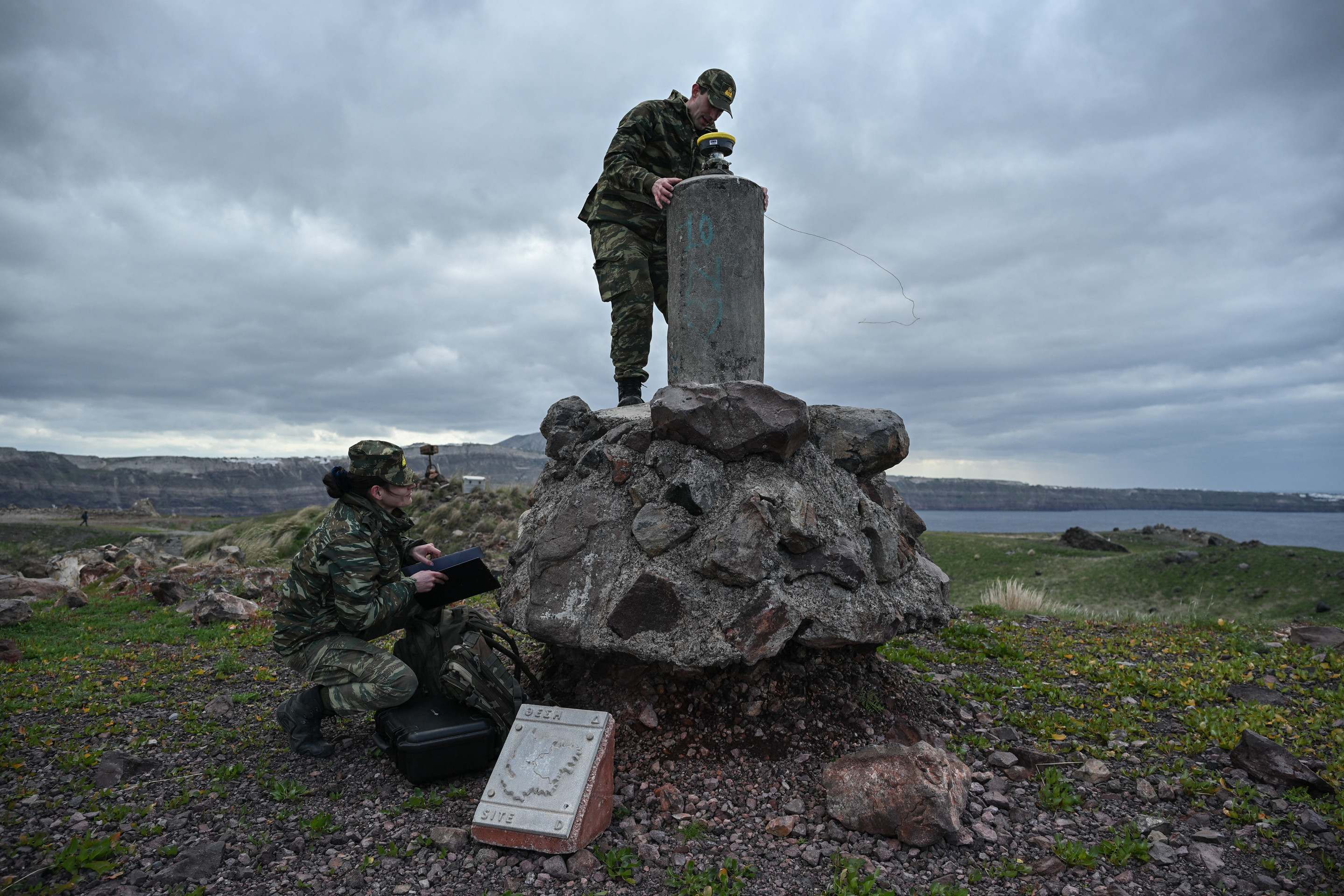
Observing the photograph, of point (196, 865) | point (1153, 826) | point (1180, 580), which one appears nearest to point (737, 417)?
point (1153, 826)

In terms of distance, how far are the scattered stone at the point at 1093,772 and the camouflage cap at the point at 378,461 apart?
15.5ft

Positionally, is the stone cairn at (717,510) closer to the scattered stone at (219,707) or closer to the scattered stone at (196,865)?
the scattered stone at (196,865)

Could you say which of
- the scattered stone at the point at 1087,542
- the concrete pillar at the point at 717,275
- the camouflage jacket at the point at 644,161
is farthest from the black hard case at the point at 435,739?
the scattered stone at the point at 1087,542

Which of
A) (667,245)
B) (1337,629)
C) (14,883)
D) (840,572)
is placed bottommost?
(14,883)

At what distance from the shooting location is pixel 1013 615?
379 inches

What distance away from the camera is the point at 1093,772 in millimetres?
4828

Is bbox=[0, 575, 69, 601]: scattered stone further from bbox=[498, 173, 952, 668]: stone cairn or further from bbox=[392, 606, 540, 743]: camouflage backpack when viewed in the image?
bbox=[498, 173, 952, 668]: stone cairn

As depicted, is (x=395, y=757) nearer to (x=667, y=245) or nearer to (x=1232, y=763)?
(x=667, y=245)

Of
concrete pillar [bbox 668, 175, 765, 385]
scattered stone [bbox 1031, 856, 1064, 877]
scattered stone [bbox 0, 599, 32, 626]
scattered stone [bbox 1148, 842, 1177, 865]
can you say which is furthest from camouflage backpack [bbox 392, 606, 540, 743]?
scattered stone [bbox 0, 599, 32, 626]

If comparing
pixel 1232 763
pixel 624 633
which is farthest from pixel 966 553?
pixel 624 633

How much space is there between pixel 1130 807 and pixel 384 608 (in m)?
4.63

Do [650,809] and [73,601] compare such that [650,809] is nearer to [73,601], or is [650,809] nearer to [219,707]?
[219,707]

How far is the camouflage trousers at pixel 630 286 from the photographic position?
6648mm

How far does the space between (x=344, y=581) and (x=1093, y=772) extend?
4839 mm
